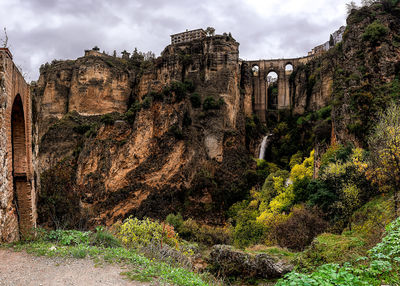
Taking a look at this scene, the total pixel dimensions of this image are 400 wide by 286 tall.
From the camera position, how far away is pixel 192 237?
78.6 feet

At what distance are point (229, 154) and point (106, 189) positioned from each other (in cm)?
1432

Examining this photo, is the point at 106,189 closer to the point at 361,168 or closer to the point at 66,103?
the point at 66,103

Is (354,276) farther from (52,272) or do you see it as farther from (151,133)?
(151,133)

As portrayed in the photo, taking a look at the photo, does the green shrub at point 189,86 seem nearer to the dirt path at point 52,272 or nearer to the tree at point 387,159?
the tree at point 387,159

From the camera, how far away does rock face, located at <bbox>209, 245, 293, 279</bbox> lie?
47.0ft

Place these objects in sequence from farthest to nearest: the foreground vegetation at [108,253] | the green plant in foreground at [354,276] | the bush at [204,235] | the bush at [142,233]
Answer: the bush at [204,235] < the bush at [142,233] < the foreground vegetation at [108,253] < the green plant in foreground at [354,276]

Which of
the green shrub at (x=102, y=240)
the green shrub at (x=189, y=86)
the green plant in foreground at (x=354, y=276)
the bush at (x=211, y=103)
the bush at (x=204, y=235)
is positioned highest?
the green shrub at (x=189, y=86)

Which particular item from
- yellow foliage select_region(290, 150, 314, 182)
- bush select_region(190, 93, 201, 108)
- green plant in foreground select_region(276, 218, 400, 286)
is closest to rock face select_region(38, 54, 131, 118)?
bush select_region(190, 93, 201, 108)

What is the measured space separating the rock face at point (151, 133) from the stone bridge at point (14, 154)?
40.4ft

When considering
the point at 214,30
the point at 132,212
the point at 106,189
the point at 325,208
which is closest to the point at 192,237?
the point at 132,212

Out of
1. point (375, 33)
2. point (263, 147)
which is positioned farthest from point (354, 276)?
point (263, 147)

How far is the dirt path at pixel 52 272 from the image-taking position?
656 centimetres

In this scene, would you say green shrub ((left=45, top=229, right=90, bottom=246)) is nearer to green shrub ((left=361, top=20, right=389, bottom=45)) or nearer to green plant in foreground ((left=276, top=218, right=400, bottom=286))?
green plant in foreground ((left=276, top=218, right=400, bottom=286))

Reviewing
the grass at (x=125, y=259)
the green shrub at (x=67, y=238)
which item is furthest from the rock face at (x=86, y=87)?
the grass at (x=125, y=259)
